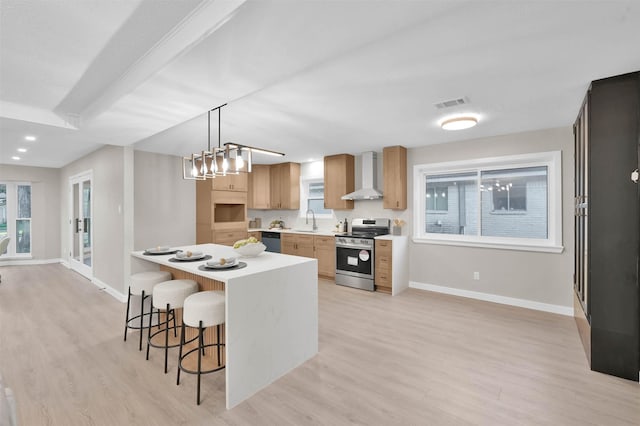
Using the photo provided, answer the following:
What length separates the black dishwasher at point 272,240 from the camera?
6.27 m

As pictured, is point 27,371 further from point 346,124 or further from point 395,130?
point 395,130

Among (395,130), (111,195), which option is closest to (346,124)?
(395,130)

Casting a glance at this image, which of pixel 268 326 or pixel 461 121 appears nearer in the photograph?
pixel 268 326

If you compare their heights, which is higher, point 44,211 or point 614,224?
point 44,211

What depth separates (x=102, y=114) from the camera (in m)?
2.85

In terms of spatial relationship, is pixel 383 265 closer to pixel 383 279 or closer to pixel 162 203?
pixel 383 279

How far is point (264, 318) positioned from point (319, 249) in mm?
3403

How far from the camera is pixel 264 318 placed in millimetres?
2221

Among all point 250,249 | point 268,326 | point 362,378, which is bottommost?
point 362,378

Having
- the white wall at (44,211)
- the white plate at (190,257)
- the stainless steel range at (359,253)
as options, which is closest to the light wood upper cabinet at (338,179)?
the stainless steel range at (359,253)

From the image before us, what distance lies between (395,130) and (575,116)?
1.95 metres

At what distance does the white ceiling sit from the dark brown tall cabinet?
0.83 ft

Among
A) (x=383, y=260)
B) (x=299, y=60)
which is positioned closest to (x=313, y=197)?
(x=383, y=260)

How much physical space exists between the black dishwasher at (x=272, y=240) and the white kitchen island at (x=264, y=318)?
3.47m
